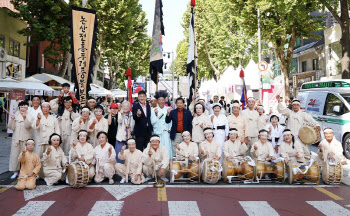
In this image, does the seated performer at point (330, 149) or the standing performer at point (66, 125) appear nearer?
the seated performer at point (330, 149)

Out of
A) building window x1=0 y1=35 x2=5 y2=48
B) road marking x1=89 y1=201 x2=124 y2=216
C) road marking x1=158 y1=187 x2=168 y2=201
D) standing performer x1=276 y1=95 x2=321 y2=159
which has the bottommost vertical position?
road marking x1=89 y1=201 x2=124 y2=216

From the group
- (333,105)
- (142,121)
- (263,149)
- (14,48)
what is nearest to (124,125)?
(142,121)

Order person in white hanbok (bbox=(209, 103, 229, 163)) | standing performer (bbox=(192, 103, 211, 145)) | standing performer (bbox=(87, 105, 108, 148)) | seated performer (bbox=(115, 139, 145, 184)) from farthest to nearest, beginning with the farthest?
person in white hanbok (bbox=(209, 103, 229, 163)), standing performer (bbox=(192, 103, 211, 145)), standing performer (bbox=(87, 105, 108, 148)), seated performer (bbox=(115, 139, 145, 184))

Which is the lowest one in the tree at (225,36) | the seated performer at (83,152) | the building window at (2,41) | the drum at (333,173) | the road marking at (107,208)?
the road marking at (107,208)

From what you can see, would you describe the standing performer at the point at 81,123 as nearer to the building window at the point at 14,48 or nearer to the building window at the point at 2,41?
the building window at the point at 2,41

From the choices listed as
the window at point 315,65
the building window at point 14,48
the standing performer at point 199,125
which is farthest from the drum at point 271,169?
the window at point 315,65

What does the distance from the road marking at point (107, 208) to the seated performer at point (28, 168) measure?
1.82 meters

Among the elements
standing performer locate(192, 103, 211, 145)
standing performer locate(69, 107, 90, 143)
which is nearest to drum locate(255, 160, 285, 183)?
standing performer locate(192, 103, 211, 145)

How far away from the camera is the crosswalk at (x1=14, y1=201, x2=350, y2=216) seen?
16.6ft

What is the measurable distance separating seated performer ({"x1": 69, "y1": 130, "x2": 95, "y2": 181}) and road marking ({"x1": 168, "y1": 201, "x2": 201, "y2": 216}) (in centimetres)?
231

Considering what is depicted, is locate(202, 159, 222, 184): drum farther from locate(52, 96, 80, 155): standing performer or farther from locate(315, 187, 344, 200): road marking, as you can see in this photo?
locate(52, 96, 80, 155): standing performer

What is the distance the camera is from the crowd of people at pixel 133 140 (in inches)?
278

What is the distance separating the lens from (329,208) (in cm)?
530

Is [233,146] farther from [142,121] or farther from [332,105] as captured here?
[332,105]
